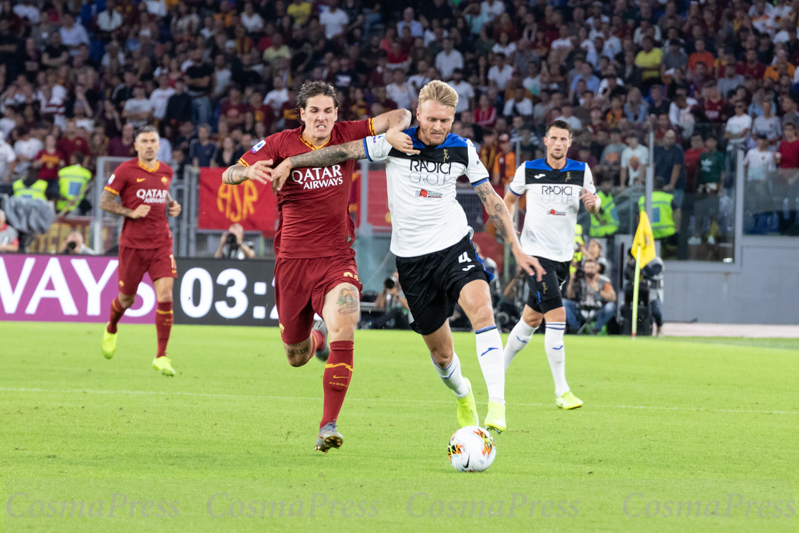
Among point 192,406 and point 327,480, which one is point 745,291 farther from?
point 327,480

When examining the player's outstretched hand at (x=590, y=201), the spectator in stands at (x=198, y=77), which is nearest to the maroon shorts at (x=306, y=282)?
the player's outstretched hand at (x=590, y=201)

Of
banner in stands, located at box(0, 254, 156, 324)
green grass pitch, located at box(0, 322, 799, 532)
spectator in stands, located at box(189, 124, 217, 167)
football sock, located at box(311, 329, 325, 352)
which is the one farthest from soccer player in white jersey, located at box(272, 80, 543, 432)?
spectator in stands, located at box(189, 124, 217, 167)

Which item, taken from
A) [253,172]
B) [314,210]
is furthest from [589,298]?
[253,172]

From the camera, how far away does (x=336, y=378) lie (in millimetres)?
5820

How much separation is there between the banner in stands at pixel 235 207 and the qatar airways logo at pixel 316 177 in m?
11.0

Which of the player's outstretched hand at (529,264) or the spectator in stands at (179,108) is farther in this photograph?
the spectator in stands at (179,108)

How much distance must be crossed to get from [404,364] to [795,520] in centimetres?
755

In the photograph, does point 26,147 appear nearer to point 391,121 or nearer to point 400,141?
point 391,121

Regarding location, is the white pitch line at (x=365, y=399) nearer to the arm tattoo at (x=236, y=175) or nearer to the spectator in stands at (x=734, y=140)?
the arm tattoo at (x=236, y=175)

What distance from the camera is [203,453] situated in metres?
5.79

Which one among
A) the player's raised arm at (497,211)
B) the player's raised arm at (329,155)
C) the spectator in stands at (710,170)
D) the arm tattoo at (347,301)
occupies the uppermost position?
the spectator in stands at (710,170)

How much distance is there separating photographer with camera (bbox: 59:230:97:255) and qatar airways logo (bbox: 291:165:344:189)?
11.6m

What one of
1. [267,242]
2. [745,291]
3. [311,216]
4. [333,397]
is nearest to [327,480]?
[333,397]

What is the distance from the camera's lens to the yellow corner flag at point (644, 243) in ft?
53.0
